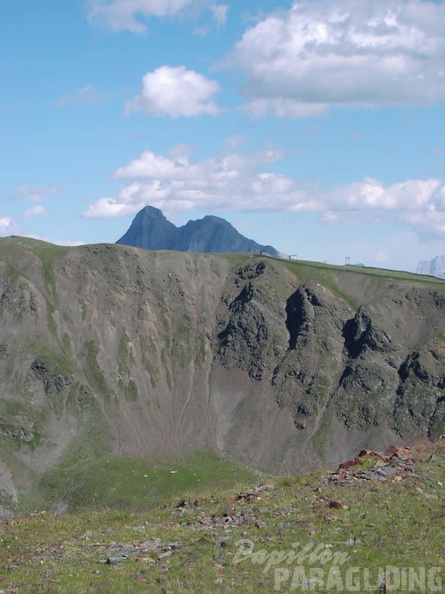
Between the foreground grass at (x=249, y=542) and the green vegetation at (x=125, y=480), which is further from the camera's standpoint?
the green vegetation at (x=125, y=480)

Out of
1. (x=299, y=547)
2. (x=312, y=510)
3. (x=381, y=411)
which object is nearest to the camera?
(x=299, y=547)

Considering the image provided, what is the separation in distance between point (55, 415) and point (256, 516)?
164 meters

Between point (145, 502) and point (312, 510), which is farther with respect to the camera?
point (145, 502)

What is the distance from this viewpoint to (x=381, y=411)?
646ft

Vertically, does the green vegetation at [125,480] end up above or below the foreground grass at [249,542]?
below

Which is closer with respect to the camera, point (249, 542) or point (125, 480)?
point (249, 542)

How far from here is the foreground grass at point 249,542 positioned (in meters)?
23.5

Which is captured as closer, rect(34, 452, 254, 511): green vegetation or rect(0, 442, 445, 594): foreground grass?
rect(0, 442, 445, 594): foreground grass

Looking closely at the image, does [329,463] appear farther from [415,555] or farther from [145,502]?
[415,555]

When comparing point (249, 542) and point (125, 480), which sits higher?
point (249, 542)

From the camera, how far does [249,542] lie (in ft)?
87.3

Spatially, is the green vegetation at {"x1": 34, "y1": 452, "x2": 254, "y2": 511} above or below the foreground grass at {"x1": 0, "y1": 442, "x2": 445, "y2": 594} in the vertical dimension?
below

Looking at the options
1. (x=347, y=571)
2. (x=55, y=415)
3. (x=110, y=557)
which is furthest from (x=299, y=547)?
(x=55, y=415)

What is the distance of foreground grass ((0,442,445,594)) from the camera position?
23.5 m
